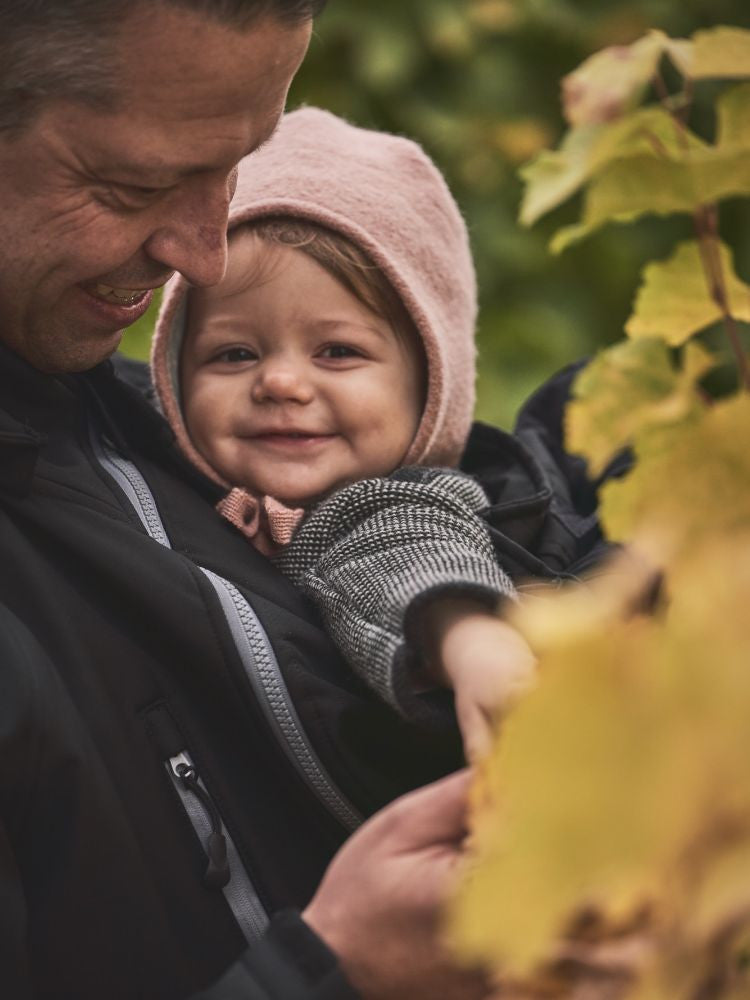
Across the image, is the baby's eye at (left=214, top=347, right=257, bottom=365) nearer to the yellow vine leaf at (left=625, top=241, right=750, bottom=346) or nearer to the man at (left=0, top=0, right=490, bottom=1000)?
the man at (left=0, top=0, right=490, bottom=1000)

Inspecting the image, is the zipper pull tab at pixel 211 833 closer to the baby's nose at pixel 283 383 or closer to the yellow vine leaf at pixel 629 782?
the baby's nose at pixel 283 383

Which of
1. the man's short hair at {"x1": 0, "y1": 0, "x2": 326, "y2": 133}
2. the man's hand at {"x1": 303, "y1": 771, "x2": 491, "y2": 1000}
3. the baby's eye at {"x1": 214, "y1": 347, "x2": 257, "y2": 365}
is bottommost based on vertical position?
the man's hand at {"x1": 303, "y1": 771, "x2": 491, "y2": 1000}

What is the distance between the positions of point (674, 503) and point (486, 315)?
11.5ft

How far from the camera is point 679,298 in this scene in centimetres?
70

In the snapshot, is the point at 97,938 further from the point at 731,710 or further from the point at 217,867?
the point at 731,710

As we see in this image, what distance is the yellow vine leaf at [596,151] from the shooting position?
616 millimetres

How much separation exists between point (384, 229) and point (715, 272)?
1.04 m

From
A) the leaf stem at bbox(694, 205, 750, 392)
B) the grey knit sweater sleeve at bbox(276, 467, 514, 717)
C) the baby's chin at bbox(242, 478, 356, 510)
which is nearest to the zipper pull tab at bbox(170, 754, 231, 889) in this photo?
the grey knit sweater sleeve at bbox(276, 467, 514, 717)

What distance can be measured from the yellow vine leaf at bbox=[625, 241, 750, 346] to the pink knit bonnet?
98cm

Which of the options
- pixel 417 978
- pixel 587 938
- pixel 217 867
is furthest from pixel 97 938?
pixel 587 938

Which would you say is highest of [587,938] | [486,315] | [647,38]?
[647,38]

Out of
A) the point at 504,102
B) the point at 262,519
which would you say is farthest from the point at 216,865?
the point at 504,102

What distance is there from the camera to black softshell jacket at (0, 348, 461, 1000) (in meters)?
1.10

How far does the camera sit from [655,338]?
696 mm
